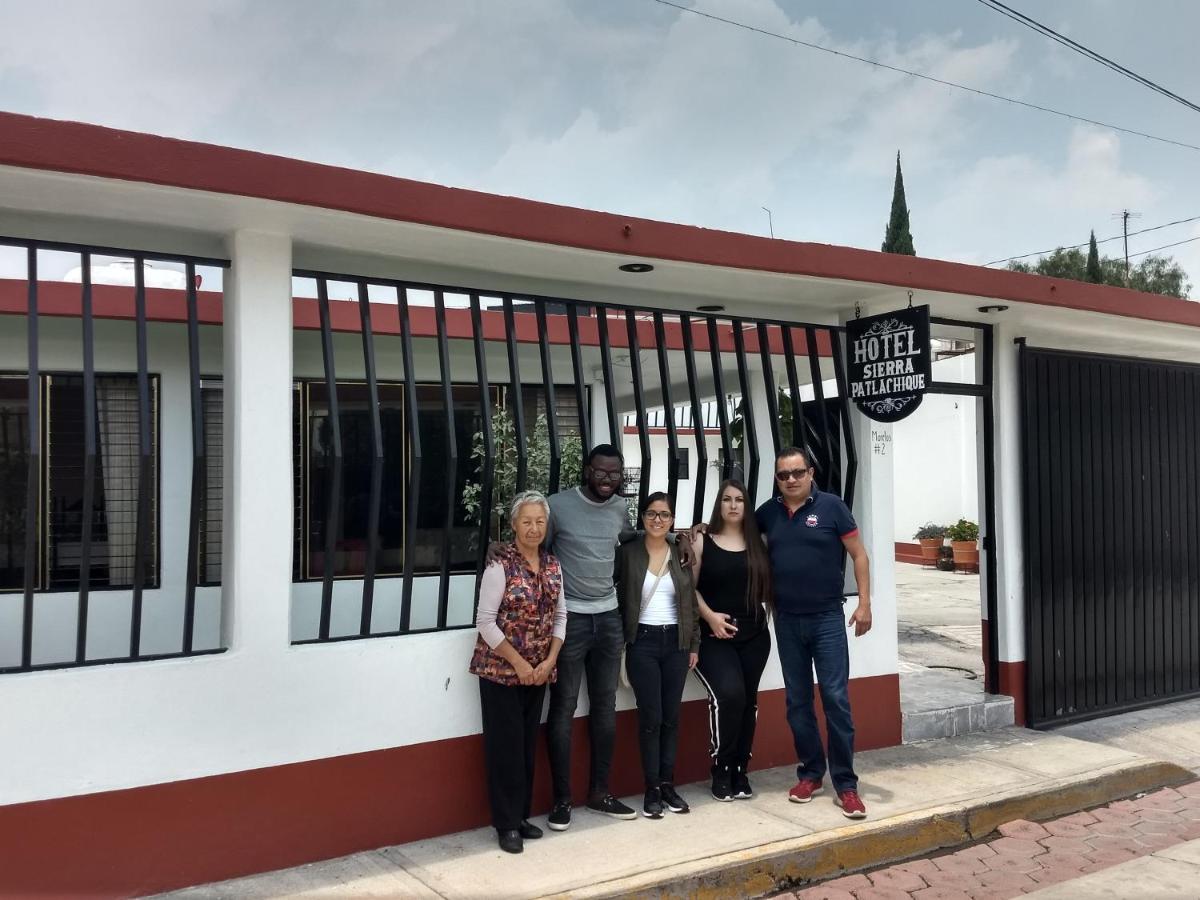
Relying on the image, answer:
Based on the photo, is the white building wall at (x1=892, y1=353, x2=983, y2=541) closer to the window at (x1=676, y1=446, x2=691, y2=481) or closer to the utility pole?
the window at (x1=676, y1=446, x2=691, y2=481)

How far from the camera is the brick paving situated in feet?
14.4

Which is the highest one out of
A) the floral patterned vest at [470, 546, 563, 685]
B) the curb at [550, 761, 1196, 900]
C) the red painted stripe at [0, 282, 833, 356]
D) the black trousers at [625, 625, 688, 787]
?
the red painted stripe at [0, 282, 833, 356]

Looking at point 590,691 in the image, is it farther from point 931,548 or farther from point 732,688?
point 931,548

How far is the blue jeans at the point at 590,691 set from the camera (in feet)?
15.3

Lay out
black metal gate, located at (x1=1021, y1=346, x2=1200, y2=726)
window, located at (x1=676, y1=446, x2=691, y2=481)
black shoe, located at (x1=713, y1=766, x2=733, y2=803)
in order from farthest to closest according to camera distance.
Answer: black metal gate, located at (x1=1021, y1=346, x2=1200, y2=726)
window, located at (x1=676, y1=446, x2=691, y2=481)
black shoe, located at (x1=713, y1=766, x2=733, y2=803)

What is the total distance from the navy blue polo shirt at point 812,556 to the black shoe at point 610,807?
122 cm

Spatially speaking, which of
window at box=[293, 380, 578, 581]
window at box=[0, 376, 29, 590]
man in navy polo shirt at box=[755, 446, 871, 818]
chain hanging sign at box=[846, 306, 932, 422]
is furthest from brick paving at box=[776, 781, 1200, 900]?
window at box=[0, 376, 29, 590]

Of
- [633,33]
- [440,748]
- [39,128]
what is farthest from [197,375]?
[633,33]

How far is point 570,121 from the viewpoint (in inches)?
1041

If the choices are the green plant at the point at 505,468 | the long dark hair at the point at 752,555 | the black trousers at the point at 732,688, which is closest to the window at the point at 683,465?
the long dark hair at the point at 752,555

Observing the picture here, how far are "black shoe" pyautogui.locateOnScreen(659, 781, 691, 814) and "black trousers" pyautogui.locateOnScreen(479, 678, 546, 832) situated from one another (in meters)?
0.79

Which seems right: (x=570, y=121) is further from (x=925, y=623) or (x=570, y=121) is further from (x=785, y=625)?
(x=785, y=625)

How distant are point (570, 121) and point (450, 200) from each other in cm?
2339

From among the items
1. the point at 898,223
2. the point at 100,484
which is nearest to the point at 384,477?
the point at 100,484
